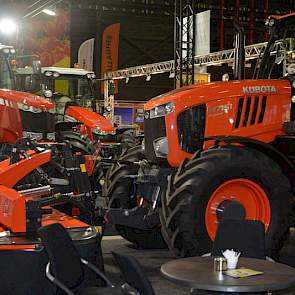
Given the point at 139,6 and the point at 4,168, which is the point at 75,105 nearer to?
the point at 4,168

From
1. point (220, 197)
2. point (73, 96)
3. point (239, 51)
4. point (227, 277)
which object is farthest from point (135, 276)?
point (73, 96)

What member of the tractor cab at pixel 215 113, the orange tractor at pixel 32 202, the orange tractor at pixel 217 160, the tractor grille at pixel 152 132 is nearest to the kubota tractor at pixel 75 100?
the orange tractor at pixel 32 202

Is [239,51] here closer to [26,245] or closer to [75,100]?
[26,245]

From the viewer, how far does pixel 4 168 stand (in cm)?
521

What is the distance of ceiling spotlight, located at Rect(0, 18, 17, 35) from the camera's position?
1563 centimetres

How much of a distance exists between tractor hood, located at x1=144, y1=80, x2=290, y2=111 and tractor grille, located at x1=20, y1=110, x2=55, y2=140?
3.69 m

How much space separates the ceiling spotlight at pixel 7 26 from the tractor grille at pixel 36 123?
7.52 meters

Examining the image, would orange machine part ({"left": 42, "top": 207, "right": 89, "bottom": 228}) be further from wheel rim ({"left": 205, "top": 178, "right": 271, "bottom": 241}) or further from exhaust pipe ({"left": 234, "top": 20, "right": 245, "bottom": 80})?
exhaust pipe ({"left": 234, "top": 20, "right": 245, "bottom": 80})

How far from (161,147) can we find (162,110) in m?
0.31

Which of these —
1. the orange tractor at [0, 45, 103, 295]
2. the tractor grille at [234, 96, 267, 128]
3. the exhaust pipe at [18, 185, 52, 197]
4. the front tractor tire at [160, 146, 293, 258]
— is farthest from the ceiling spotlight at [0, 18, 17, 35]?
the front tractor tire at [160, 146, 293, 258]

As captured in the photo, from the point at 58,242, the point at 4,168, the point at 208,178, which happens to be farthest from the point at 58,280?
the point at 4,168

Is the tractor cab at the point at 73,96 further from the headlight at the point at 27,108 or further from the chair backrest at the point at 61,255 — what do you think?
the chair backrest at the point at 61,255

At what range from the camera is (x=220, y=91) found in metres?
5.23

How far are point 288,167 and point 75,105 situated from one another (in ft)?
23.5
